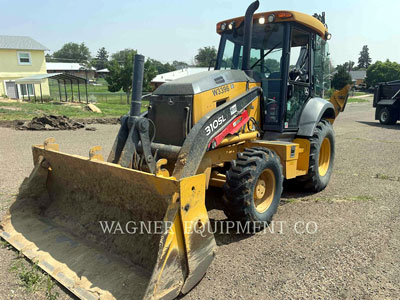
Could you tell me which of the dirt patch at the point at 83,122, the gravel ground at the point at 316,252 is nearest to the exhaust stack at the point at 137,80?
the gravel ground at the point at 316,252

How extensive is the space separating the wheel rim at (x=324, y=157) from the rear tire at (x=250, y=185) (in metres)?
2.25

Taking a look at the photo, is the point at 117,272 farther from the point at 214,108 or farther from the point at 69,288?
the point at 214,108

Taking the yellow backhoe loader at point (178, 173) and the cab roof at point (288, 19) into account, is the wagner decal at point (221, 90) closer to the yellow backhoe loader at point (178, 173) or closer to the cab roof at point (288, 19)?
the yellow backhoe loader at point (178, 173)

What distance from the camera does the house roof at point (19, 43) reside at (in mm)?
30486

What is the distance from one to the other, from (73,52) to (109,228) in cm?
13143

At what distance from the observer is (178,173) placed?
3.34 meters

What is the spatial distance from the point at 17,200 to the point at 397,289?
14.4 ft

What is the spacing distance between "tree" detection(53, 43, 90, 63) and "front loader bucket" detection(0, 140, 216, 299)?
126 metres

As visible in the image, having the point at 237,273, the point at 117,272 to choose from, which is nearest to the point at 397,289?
the point at 237,273

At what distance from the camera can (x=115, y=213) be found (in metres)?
3.66

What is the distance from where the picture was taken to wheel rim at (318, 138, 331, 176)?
6102 mm

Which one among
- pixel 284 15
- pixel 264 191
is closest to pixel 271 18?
pixel 284 15

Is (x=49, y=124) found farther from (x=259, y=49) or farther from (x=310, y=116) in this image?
(x=310, y=116)

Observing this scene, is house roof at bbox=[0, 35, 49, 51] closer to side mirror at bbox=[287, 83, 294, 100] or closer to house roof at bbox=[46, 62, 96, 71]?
side mirror at bbox=[287, 83, 294, 100]
